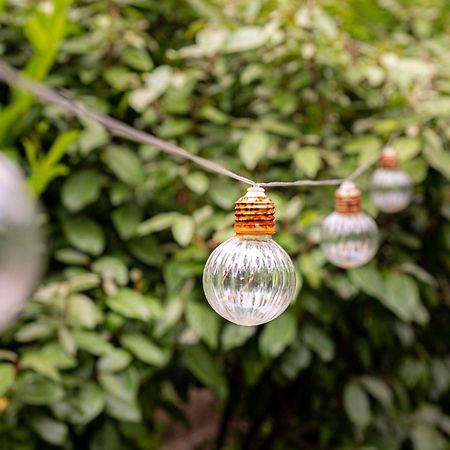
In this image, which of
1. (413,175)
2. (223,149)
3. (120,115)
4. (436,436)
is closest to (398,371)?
(436,436)

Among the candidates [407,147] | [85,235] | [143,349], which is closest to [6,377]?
[143,349]

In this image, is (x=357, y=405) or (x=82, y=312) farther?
(x=357, y=405)

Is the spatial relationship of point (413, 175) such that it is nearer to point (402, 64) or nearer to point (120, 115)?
point (402, 64)

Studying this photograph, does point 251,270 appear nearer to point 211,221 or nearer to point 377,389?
point 211,221

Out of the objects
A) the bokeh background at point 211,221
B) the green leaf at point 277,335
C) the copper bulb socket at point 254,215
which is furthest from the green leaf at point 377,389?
the copper bulb socket at point 254,215

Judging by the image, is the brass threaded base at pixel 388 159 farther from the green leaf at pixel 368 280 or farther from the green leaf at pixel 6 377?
the green leaf at pixel 6 377

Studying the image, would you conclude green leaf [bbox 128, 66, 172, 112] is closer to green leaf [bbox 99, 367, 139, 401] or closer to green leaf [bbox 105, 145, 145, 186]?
green leaf [bbox 105, 145, 145, 186]
